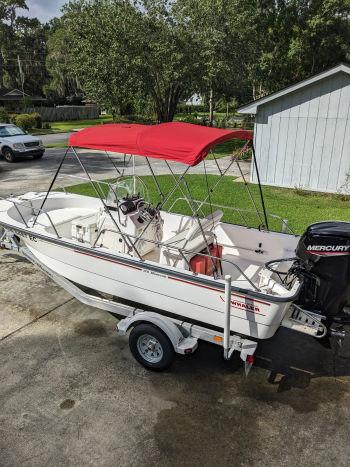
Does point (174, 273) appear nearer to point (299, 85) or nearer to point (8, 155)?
point (299, 85)

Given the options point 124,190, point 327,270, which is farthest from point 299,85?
point 327,270

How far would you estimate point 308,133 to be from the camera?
13.3m

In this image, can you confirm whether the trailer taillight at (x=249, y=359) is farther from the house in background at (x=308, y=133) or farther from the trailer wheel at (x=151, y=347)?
the house in background at (x=308, y=133)

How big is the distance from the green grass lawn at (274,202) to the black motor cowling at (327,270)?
495cm

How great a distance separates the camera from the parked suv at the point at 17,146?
18734mm

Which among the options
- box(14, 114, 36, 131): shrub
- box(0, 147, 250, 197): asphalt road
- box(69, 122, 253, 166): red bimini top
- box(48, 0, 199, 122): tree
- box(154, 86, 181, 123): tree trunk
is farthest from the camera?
box(14, 114, 36, 131): shrub

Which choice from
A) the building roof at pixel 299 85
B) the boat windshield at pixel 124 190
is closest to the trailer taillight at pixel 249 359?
the boat windshield at pixel 124 190

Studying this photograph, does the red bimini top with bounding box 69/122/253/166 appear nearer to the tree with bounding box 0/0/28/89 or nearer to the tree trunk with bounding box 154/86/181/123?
the tree trunk with bounding box 154/86/181/123

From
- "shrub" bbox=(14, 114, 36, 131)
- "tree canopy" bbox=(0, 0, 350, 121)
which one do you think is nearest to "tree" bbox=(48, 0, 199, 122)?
"tree canopy" bbox=(0, 0, 350, 121)

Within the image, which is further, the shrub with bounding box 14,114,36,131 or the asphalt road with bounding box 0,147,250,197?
the shrub with bounding box 14,114,36,131

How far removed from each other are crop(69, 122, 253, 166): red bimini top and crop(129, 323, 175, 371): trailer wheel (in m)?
2.03

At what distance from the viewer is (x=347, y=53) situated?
2956 centimetres

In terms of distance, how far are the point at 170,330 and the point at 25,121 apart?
117 ft

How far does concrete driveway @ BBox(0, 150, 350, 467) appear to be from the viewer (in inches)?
145
